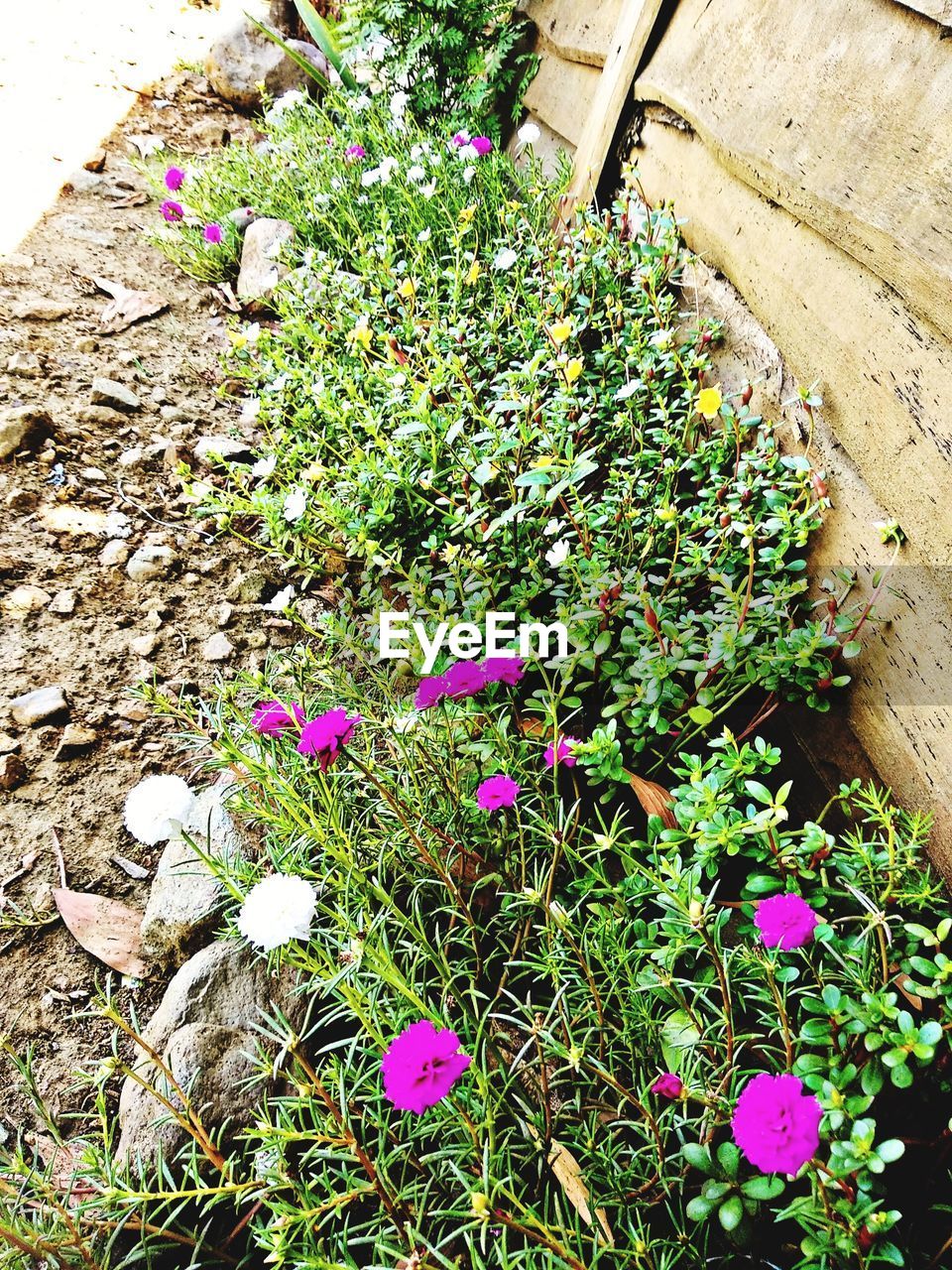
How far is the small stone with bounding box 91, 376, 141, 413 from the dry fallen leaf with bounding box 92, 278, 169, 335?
17.6 inches

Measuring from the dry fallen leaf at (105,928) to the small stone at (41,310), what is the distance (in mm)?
2463

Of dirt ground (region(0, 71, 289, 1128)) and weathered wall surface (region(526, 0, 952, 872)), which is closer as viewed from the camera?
weathered wall surface (region(526, 0, 952, 872))

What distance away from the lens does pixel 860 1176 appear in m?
0.95

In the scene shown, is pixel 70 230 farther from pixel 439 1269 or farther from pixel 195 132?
pixel 439 1269

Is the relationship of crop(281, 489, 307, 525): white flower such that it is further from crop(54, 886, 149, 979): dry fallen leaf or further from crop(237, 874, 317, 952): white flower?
crop(237, 874, 317, 952): white flower

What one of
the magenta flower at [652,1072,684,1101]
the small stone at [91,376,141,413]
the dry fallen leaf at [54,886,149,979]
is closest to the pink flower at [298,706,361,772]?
the magenta flower at [652,1072,684,1101]

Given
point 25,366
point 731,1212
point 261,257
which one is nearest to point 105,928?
point 731,1212

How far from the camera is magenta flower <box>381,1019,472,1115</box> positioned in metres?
0.83

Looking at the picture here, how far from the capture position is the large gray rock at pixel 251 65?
16.4ft

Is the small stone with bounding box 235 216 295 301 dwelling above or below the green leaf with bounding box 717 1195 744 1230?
above

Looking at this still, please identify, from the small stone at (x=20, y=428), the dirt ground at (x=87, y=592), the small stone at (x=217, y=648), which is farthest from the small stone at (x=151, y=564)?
the small stone at (x=20, y=428)

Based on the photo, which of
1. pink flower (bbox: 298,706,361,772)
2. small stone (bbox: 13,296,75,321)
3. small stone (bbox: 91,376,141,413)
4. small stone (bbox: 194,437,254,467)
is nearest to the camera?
pink flower (bbox: 298,706,361,772)

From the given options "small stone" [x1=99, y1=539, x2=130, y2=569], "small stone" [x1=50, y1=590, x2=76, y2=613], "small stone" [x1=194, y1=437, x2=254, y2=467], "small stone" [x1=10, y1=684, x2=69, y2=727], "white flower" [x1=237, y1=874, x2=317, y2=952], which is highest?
"white flower" [x1=237, y1=874, x2=317, y2=952]

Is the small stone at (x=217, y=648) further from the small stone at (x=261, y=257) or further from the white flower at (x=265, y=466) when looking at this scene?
the small stone at (x=261, y=257)
